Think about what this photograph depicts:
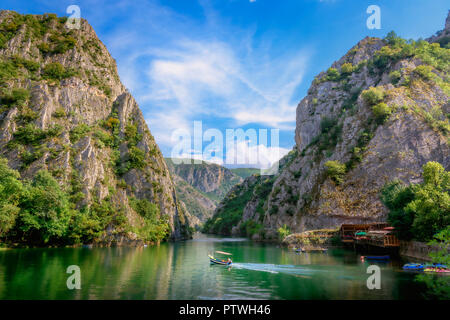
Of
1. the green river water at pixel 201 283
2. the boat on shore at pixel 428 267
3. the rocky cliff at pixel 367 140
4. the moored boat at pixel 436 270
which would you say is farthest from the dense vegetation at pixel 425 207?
the rocky cliff at pixel 367 140

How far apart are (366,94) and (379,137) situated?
16.5 metres

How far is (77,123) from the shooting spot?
9312 centimetres

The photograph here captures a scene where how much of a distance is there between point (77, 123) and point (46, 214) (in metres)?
39.0

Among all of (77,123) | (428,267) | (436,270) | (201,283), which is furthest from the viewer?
(77,123)

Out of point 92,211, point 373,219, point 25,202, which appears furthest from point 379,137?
point 25,202

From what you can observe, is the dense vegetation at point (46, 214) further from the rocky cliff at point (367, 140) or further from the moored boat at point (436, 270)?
the moored boat at point (436, 270)

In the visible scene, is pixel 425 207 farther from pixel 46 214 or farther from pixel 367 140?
pixel 46 214

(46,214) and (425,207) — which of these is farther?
(46,214)

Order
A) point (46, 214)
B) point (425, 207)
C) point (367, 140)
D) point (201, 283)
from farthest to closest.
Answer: point (367, 140) < point (46, 214) < point (425, 207) < point (201, 283)

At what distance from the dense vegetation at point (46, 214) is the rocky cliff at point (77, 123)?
7.97 ft

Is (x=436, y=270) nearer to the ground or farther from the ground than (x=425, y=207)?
nearer to the ground

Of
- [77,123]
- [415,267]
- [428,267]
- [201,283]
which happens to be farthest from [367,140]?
[77,123]
